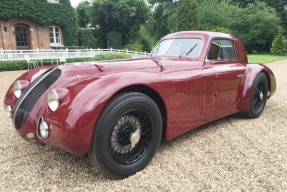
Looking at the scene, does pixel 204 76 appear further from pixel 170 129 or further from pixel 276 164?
pixel 276 164

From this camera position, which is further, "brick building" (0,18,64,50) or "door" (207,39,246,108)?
"brick building" (0,18,64,50)

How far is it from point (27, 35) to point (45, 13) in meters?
2.28

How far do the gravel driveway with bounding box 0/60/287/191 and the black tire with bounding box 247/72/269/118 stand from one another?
62 centimetres

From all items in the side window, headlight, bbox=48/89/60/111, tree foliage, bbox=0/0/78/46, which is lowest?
headlight, bbox=48/89/60/111

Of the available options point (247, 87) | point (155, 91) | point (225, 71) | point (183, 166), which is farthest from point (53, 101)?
point (247, 87)

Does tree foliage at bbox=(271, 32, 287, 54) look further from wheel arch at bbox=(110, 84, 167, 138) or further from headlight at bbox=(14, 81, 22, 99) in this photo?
headlight at bbox=(14, 81, 22, 99)

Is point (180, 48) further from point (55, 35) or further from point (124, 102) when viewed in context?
point (55, 35)

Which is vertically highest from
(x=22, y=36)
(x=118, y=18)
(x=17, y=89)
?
(x=118, y=18)

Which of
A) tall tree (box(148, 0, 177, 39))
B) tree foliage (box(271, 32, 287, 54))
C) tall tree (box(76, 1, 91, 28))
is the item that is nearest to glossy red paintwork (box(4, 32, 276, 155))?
tree foliage (box(271, 32, 287, 54))

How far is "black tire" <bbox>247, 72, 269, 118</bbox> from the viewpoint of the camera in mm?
4410

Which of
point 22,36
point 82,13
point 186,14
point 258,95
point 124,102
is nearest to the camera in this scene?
point 124,102

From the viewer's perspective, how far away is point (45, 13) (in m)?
20.9

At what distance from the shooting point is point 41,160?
3.01 meters

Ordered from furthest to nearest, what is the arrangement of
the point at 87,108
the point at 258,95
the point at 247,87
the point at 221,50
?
the point at 258,95 < the point at 247,87 < the point at 221,50 < the point at 87,108
